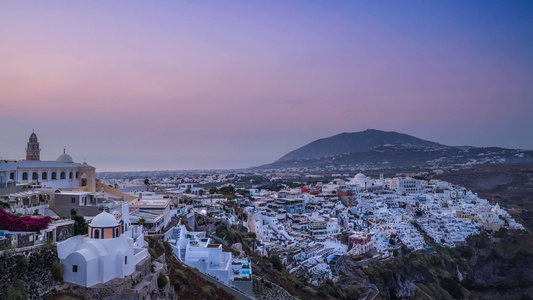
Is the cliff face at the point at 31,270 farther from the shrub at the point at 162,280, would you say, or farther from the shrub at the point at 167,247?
the shrub at the point at 167,247

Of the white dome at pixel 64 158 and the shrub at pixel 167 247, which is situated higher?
the white dome at pixel 64 158

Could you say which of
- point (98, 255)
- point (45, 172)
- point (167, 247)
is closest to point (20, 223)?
point (98, 255)

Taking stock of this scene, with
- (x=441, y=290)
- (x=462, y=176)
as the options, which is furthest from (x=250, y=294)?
(x=462, y=176)

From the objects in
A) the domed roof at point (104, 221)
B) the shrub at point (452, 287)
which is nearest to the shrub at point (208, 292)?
the domed roof at point (104, 221)

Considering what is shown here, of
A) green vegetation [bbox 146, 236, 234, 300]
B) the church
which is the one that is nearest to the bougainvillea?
green vegetation [bbox 146, 236, 234, 300]

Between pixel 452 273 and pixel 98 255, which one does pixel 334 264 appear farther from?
pixel 98 255

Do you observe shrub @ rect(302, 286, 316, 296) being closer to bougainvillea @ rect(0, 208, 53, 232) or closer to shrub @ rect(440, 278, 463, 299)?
bougainvillea @ rect(0, 208, 53, 232)

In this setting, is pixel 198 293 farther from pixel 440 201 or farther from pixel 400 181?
pixel 400 181
